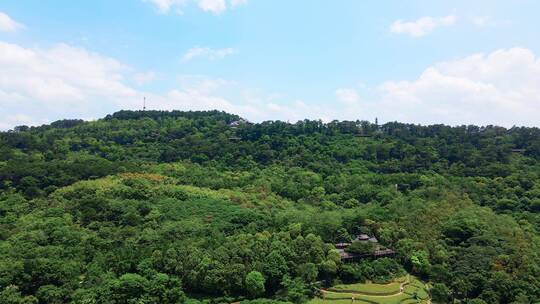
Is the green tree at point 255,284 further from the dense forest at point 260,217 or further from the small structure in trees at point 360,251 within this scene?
the small structure in trees at point 360,251

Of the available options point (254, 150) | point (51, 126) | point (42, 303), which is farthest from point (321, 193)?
point (51, 126)

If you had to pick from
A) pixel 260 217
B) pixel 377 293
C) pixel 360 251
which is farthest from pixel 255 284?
pixel 260 217

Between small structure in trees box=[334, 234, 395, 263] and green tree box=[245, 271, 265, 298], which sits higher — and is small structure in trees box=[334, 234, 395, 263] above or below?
above

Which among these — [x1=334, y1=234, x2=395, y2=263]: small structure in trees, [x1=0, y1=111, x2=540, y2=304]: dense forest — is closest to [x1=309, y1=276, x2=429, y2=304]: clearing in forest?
[x1=0, y1=111, x2=540, y2=304]: dense forest

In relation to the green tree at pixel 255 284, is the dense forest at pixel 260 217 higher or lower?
higher

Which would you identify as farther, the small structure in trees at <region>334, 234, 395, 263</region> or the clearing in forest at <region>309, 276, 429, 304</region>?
the small structure in trees at <region>334, 234, 395, 263</region>

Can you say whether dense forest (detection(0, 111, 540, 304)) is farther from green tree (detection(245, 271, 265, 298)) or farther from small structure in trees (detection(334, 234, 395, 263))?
small structure in trees (detection(334, 234, 395, 263))

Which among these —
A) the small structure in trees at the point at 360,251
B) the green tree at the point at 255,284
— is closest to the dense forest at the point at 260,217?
the green tree at the point at 255,284

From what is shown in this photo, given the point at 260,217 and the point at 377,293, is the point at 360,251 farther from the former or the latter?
the point at 260,217
